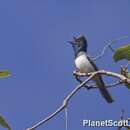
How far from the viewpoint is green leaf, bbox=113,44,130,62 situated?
2576 millimetres

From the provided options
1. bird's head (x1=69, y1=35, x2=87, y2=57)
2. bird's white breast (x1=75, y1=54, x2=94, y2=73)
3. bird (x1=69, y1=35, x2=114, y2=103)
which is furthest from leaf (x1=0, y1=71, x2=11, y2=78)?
bird's head (x1=69, y1=35, x2=87, y2=57)

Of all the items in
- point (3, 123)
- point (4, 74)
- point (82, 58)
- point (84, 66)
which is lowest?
point (3, 123)

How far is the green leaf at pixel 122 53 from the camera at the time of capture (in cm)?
258

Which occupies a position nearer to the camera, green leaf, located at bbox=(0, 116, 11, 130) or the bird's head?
green leaf, located at bbox=(0, 116, 11, 130)

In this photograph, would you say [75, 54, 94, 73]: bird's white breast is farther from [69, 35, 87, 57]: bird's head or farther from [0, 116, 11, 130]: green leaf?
[0, 116, 11, 130]: green leaf

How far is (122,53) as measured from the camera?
261 centimetres

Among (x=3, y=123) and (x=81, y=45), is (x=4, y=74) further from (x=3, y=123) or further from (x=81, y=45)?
(x=81, y=45)

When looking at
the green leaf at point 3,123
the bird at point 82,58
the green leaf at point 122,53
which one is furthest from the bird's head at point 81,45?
the green leaf at point 3,123

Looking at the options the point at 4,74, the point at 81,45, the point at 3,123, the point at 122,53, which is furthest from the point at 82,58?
the point at 3,123

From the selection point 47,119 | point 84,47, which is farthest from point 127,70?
point 84,47

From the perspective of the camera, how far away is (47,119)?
2053 mm

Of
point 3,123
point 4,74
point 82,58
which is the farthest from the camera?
point 82,58

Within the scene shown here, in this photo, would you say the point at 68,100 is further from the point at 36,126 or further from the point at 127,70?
the point at 127,70

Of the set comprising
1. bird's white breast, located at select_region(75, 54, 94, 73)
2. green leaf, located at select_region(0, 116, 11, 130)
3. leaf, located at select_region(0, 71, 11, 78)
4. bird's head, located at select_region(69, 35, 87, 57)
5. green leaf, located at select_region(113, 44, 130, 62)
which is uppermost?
bird's head, located at select_region(69, 35, 87, 57)
